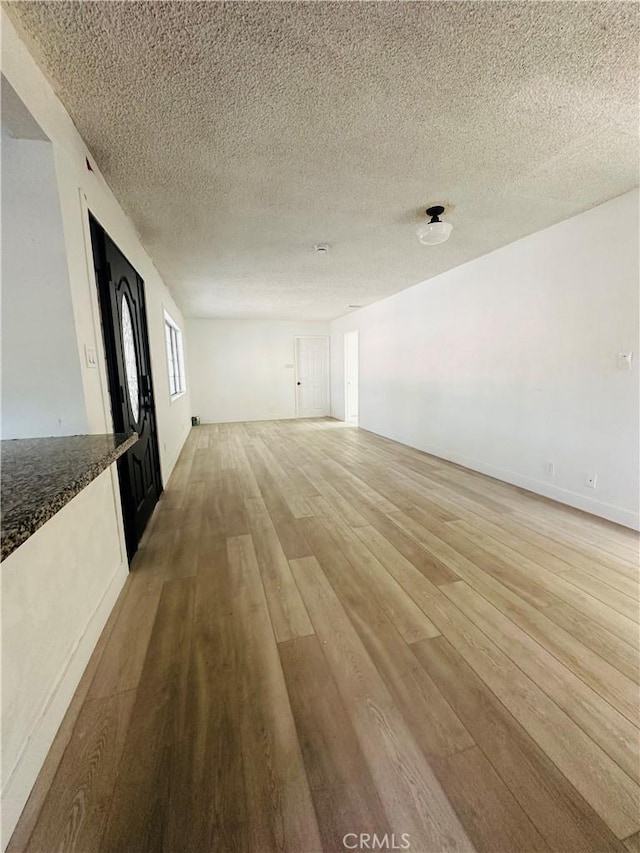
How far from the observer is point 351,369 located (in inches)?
309

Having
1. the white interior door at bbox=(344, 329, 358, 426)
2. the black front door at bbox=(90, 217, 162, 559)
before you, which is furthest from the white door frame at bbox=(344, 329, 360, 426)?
the black front door at bbox=(90, 217, 162, 559)

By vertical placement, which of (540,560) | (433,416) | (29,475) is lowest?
(540,560)

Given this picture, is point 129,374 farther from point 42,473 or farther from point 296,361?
point 296,361

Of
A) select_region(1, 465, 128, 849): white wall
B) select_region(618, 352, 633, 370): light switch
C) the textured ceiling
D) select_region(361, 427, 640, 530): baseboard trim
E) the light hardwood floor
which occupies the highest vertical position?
the textured ceiling

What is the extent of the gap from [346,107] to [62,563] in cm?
233

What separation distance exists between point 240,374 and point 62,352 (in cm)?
645

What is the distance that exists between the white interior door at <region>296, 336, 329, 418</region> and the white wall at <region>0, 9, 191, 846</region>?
605cm

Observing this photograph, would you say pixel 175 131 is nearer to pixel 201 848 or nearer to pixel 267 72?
pixel 267 72

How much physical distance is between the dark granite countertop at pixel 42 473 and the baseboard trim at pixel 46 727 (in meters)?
0.78

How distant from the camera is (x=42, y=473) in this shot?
101cm

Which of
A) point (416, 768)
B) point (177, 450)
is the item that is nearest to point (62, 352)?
point (416, 768)

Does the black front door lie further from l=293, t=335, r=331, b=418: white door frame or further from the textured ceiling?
l=293, t=335, r=331, b=418: white door frame

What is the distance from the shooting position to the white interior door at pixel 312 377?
8.27 meters

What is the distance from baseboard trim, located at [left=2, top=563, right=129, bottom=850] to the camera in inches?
35.4
